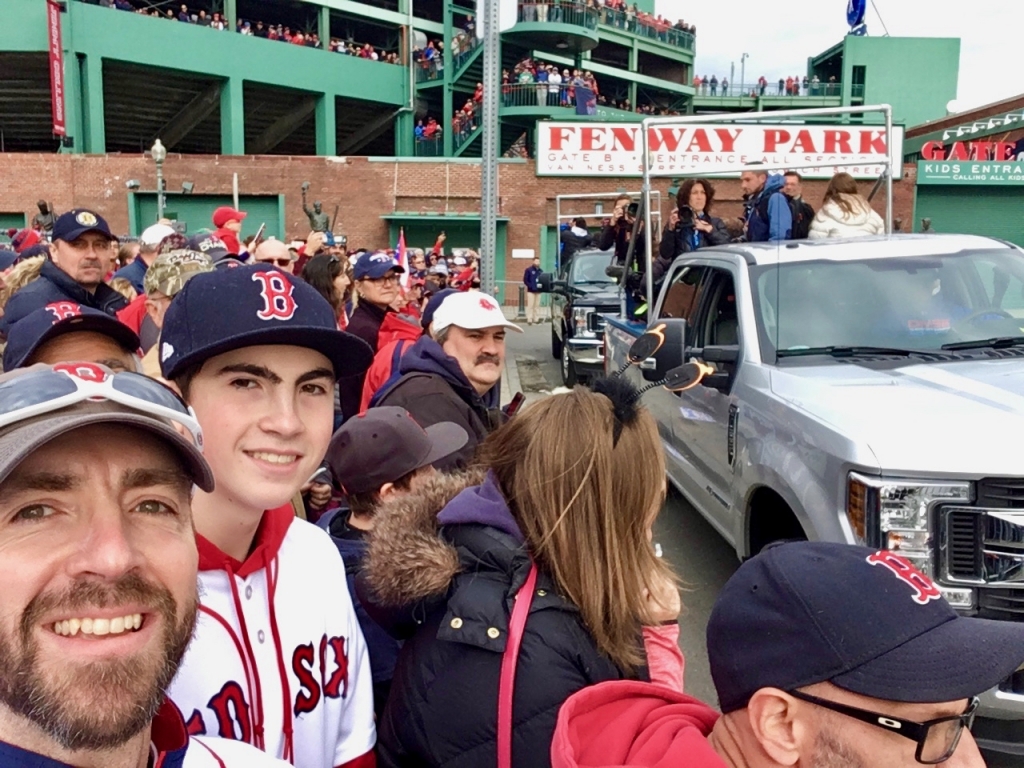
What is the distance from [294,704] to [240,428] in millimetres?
597

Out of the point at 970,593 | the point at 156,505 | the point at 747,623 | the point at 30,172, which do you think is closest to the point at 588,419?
the point at 747,623

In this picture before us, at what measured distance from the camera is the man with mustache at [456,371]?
3611 mm

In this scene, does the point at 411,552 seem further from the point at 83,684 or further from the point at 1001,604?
the point at 1001,604

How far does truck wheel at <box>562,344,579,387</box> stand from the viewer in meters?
12.5

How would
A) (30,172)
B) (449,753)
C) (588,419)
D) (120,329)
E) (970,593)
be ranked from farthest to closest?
(30,172) → (970,593) → (120,329) → (588,419) → (449,753)

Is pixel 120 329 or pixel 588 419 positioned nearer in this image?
pixel 588 419

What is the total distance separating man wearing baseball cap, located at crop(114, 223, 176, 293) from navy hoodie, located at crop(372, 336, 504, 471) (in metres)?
3.80

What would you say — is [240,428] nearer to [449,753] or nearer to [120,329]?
[449,753]

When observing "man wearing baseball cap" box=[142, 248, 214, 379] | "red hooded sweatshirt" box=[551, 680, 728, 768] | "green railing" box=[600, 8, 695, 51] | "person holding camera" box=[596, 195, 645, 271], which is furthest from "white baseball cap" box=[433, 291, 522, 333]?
"green railing" box=[600, 8, 695, 51]

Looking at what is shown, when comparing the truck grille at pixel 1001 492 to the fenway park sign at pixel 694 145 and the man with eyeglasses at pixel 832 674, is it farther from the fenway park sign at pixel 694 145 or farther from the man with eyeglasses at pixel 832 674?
the fenway park sign at pixel 694 145

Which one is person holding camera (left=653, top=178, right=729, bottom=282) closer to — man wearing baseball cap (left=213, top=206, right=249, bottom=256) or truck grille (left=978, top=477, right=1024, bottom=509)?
man wearing baseball cap (left=213, top=206, right=249, bottom=256)

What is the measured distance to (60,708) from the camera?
1.05 metres

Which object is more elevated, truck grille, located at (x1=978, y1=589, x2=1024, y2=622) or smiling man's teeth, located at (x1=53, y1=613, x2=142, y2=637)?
smiling man's teeth, located at (x1=53, y1=613, x2=142, y2=637)

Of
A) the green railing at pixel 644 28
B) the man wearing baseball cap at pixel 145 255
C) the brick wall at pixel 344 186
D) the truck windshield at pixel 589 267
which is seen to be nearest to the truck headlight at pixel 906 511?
the man wearing baseball cap at pixel 145 255
